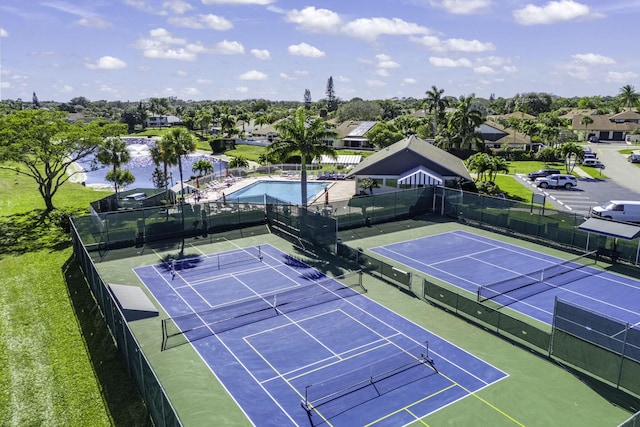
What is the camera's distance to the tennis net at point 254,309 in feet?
63.2

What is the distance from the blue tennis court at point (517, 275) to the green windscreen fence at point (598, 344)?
3.41 m

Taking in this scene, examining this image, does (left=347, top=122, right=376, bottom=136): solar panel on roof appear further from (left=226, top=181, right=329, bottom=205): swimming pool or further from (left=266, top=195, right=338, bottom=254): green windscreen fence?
(left=266, top=195, right=338, bottom=254): green windscreen fence

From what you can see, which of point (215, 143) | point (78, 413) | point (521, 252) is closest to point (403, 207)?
point (521, 252)

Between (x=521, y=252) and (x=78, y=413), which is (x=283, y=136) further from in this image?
(x=78, y=413)

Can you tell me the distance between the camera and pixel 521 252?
29.0 m

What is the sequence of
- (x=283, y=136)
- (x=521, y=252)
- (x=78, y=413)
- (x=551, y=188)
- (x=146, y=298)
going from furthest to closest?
(x=551, y=188) → (x=283, y=136) → (x=521, y=252) → (x=146, y=298) → (x=78, y=413)

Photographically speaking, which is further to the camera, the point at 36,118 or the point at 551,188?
the point at 551,188

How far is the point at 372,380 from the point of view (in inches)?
615

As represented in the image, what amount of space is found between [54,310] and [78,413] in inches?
327

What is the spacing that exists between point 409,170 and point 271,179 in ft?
54.9

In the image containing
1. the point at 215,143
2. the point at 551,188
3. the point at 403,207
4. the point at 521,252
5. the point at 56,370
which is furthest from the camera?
the point at 215,143

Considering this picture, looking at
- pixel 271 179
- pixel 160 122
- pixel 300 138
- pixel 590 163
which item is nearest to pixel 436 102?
pixel 590 163

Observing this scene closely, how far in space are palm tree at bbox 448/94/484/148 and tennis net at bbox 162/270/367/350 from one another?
42410 mm

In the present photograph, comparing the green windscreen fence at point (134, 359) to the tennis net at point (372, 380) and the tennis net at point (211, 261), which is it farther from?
the tennis net at point (211, 261)
